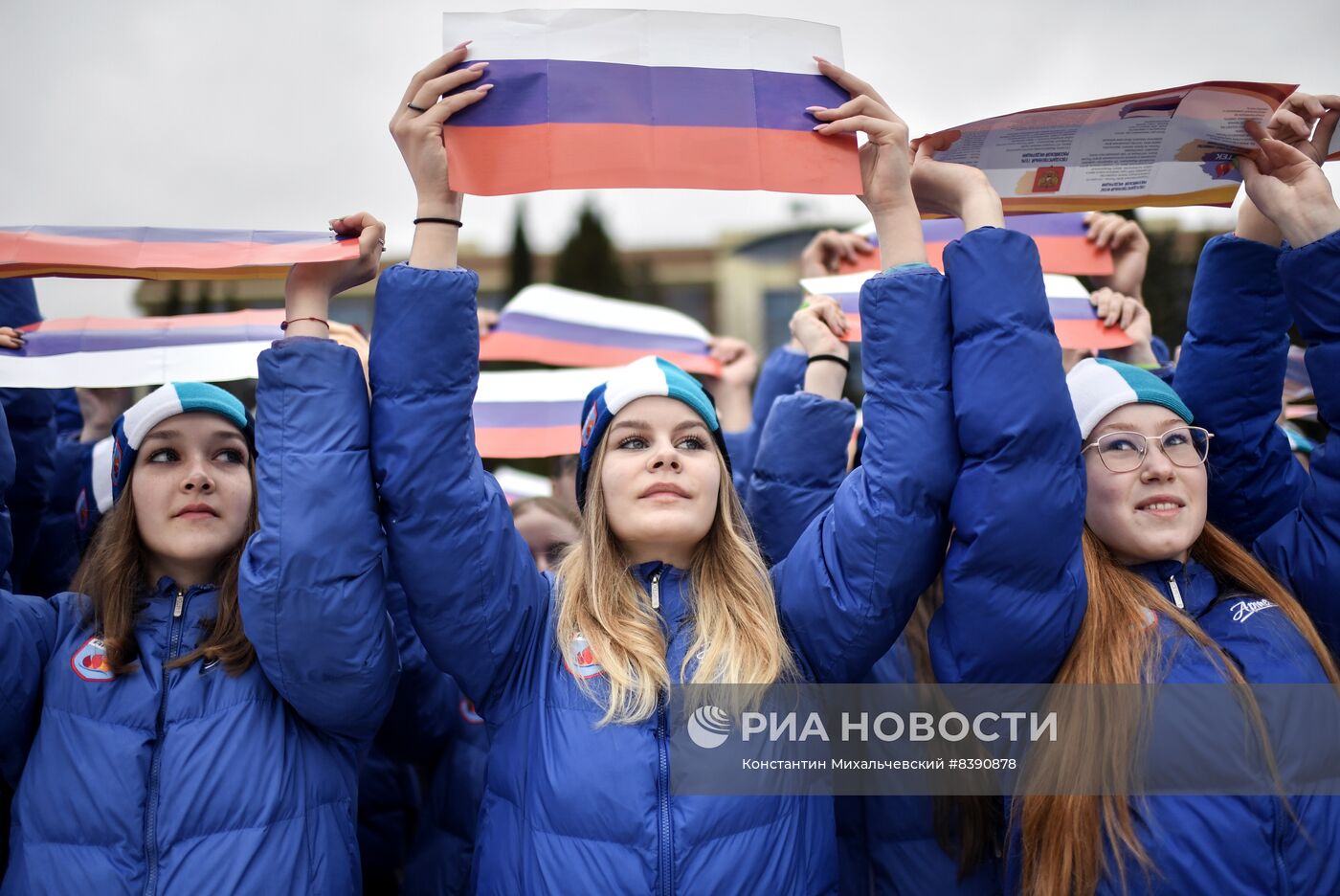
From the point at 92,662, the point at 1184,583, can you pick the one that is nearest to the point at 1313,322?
the point at 1184,583

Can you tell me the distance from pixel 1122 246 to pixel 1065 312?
0.45 metres

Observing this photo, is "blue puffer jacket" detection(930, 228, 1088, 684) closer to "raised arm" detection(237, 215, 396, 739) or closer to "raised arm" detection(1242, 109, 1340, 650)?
"raised arm" detection(1242, 109, 1340, 650)

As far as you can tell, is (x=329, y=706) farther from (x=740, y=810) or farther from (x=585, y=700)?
(x=740, y=810)

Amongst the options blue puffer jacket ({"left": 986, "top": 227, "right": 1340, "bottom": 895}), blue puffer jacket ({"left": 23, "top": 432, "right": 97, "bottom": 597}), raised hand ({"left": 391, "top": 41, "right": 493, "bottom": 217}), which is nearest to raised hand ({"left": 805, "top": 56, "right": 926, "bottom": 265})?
blue puffer jacket ({"left": 986, "top": 227, "right": 1340, "bottom": 895})

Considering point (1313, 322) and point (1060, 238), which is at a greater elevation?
point (1060, 238)

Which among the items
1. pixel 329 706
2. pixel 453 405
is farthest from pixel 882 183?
pixel 329 706

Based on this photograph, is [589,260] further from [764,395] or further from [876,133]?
[876,133]

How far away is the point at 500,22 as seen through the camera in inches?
89.0

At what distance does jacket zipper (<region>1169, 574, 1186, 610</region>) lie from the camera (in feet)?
7.62

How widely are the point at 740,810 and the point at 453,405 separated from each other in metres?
1.04

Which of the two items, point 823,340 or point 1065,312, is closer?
point 823,340

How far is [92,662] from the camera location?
2.33 m

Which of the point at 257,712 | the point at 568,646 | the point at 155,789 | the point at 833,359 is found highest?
the point at 833,359

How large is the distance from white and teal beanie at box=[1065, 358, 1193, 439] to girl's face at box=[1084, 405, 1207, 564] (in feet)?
0.17
